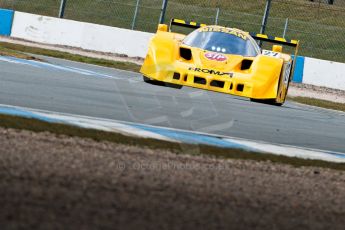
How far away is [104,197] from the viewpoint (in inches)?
249

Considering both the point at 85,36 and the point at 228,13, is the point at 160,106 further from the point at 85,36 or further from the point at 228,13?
the point at 228,13

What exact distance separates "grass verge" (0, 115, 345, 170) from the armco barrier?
49.2 feet

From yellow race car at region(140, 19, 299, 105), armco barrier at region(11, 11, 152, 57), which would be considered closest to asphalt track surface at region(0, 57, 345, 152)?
yellow race car at region(140, 19, 299, 105)

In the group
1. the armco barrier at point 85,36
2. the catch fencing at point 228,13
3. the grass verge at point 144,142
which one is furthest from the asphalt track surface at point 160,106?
the catch fencing at point 228,13

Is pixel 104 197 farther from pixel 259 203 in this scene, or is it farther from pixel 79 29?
pixel 79 29

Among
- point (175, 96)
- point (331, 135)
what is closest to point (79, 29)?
point (175, 96)

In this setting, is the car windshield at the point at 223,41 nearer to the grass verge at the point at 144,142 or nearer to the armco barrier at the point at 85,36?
the grass verge at the point at 144,142

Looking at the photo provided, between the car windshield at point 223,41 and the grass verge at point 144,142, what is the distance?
381 cm

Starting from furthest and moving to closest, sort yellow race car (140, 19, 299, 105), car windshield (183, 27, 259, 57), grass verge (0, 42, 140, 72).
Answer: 1. grass verge (0, 42, 140, 72)
2. car windshield (183, 27, 259, 57)
3. yellow race car (140, 19, 299, 105)

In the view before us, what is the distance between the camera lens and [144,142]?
9.36 m

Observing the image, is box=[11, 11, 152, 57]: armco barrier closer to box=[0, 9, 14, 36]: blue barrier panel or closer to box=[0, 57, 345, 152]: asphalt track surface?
box=[0, 9, 14, 36]: blue barrier panel

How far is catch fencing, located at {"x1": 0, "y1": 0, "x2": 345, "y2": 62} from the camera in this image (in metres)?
33.5

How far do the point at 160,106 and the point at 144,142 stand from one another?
11.8ft

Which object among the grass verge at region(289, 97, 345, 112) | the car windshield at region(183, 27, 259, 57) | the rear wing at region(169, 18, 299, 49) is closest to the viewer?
the car windshield at region(183, 27, 259, 57)
